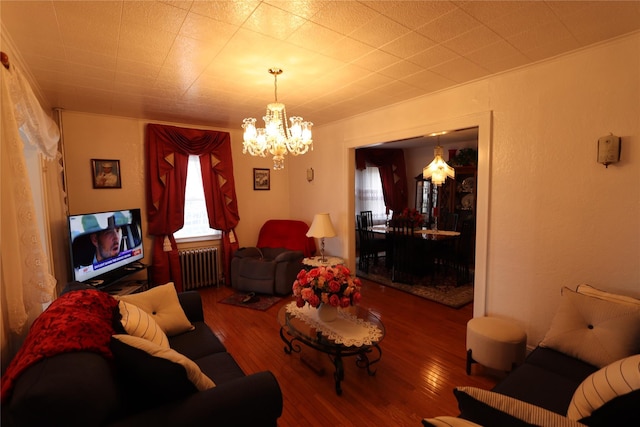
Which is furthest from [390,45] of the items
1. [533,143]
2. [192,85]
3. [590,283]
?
[590,283]

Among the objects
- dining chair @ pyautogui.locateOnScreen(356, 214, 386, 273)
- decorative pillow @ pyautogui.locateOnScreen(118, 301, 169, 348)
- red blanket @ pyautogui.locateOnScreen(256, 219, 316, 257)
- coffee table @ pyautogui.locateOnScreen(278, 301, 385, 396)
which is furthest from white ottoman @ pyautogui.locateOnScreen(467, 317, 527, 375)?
dining chair @ pyautogui.locateOnScreen(356, 214, 386, 273)

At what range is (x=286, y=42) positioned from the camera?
2.03 metres

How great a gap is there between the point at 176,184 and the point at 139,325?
3.00 m

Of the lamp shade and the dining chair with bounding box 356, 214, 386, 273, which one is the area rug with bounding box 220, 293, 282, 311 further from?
the dining chair with bounding box 356, 214, 386, 273

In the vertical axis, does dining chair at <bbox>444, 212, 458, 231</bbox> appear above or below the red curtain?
below

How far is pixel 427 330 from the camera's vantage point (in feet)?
10.3

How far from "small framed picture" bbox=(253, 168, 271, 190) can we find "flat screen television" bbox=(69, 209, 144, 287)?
1836 mm

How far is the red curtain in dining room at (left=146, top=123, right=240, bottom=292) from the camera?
4.14 meters

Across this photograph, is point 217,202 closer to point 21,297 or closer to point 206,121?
point 206,121

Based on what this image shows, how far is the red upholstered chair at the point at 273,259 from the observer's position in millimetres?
4141

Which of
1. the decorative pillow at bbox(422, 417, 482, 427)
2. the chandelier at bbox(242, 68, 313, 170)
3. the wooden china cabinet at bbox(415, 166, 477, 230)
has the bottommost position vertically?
the decorative pillow at bbox(422, 417, 482, 427)

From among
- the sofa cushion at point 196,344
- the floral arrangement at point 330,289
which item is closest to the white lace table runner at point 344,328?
the floral arrangement at point 330,289

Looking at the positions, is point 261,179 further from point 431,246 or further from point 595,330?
point 595,330

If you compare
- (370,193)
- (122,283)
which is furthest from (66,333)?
(370,193)
